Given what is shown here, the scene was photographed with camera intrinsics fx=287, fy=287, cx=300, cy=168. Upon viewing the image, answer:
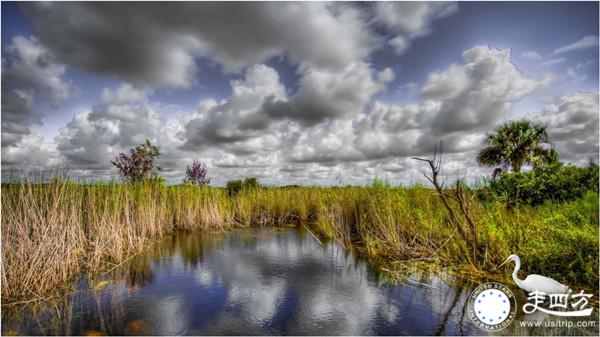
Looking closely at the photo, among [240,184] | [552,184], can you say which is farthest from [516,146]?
[240,184]

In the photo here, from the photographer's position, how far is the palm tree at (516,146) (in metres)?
18.2

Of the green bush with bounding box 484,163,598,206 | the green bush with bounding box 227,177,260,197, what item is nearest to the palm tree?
the green bush with bounding box 484,163,598,206

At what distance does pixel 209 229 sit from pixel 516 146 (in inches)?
776

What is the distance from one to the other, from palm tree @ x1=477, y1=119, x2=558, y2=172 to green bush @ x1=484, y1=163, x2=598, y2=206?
9242 millimetres

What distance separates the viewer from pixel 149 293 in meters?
4.59

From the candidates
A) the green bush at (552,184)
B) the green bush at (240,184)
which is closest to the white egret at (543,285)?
the green bush at (552,184)

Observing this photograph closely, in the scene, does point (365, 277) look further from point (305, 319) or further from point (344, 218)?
Answer: point (344, 218)

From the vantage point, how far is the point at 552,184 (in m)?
9.31

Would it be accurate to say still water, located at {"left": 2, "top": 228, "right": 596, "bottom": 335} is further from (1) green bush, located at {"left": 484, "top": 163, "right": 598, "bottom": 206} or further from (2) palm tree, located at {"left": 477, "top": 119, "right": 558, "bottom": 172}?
(2) palm tree, located at {"left": 477, "top": 119, "right": 558, "bottom": 172}

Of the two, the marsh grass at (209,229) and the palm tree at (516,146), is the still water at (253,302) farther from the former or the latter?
the palm tree at (516,146)

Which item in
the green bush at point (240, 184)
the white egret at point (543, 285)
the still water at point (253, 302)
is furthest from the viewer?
the green bush at point (240, 184)

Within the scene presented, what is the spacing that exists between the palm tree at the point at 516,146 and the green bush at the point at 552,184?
30.3 feet

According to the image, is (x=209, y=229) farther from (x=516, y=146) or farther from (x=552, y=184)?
(x=516, y=146)

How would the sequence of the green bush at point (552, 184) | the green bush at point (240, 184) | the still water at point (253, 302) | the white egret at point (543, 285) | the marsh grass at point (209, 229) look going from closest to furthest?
the still water at point (253, 302), the white egret at point (543, 285), the marsh grass at point (209, 229), the green bush at point (552, 184), the green bush at point (240, 184)
